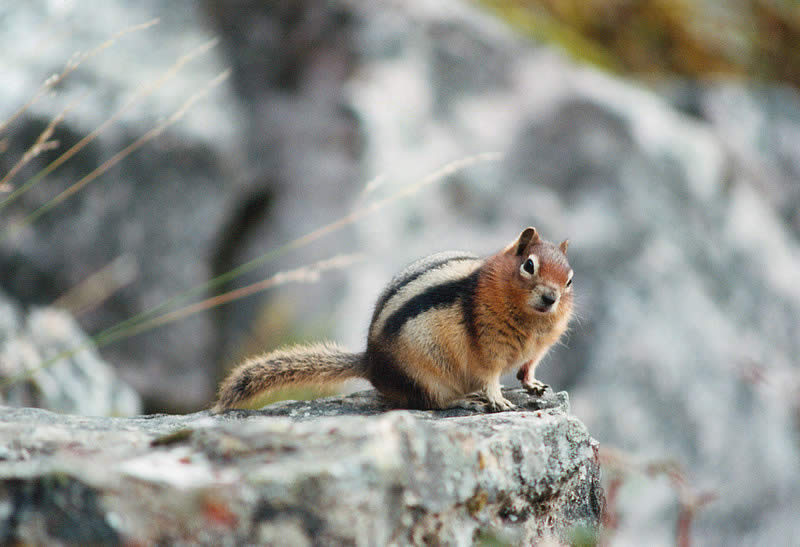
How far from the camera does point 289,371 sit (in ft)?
11.2

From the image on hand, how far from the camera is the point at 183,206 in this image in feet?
22.6

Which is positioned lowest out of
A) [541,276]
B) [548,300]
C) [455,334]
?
[455,334]

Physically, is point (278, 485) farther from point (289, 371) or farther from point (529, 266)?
point (529, 266)

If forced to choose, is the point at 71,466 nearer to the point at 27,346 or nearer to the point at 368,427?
the point at 368,427

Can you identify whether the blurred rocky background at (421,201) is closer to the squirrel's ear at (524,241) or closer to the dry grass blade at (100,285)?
the dry grass blade at (100,285)

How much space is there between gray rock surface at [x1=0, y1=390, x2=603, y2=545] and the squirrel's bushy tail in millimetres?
1102

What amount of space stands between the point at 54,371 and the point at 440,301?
8.35 ft

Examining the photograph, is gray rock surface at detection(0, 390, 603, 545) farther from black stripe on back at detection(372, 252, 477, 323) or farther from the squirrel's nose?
black stripe on back at detection(372, 252, 477, 323)

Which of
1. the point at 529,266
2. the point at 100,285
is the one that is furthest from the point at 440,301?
the point at 100,285

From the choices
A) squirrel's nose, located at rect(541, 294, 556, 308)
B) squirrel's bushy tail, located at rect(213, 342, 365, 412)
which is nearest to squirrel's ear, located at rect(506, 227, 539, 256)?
squirrel's nose, located at rect(541, 294, 556, 308)

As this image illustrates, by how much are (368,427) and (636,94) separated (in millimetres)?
6772

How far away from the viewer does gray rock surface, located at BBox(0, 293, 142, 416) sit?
4426mm

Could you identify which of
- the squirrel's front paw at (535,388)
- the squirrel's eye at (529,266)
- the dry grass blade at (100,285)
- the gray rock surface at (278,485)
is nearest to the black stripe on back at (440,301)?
the squirrel's eye at (529,266)

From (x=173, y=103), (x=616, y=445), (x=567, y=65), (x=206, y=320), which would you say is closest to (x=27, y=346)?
(x=206, y=320)
